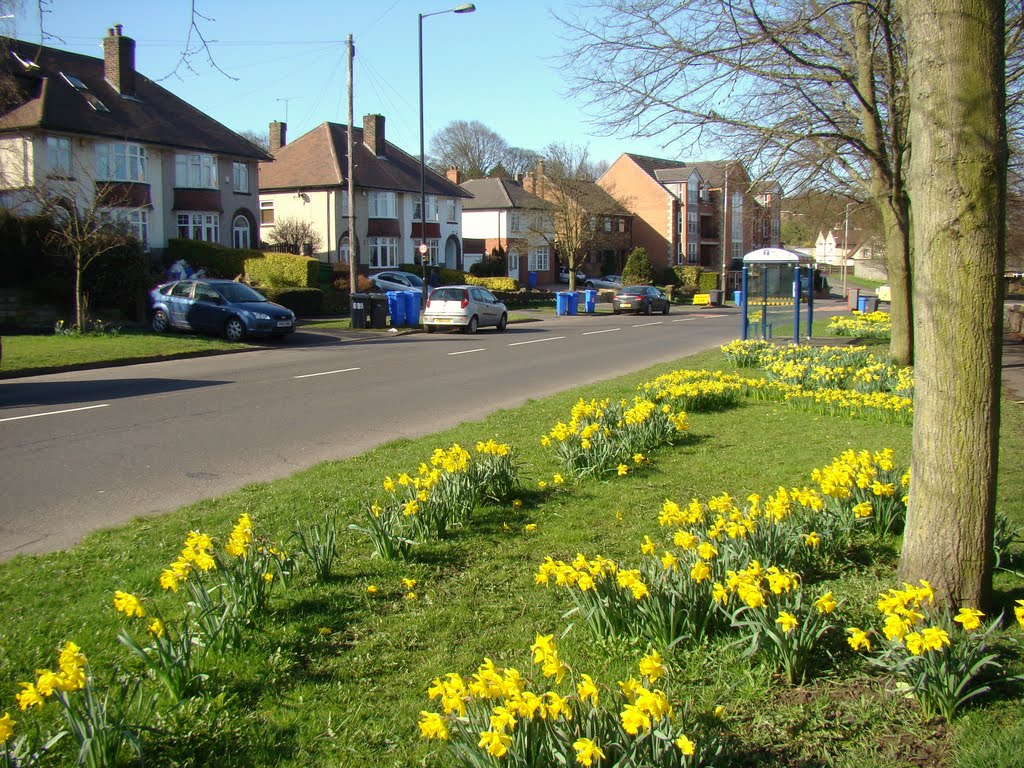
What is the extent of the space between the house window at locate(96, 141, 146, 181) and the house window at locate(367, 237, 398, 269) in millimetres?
17207

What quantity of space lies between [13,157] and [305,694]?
3568 cm

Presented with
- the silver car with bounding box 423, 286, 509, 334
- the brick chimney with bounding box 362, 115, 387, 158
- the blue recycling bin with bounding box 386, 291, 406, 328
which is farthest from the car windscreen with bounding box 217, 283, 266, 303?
the brick chimney with bounding box 362, 115, 387, 158

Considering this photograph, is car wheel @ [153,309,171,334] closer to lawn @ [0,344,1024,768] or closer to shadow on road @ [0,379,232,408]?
shadow on road @ [0,379,232,408]

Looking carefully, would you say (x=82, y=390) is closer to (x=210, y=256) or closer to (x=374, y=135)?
(x=210, y=256)

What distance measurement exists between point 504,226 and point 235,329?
48.1 metres

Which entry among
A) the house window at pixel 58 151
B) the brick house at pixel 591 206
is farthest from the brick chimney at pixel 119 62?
the brick house at pixel 591 206

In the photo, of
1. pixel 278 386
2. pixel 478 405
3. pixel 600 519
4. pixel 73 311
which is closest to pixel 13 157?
pixel 73 311

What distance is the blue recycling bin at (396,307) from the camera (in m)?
29.3

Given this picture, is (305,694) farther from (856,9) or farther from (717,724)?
(856,9)

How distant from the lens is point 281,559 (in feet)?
15.6

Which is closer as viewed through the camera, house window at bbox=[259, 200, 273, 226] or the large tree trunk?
the large tree trunk

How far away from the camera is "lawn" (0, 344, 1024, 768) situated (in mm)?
3375

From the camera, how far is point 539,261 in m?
71.0

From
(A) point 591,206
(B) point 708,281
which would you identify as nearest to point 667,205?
(B) point 708,281
